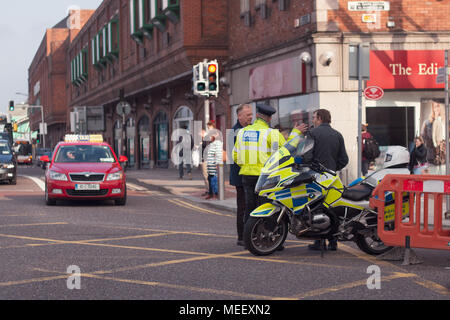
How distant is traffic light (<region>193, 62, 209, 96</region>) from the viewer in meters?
16.1

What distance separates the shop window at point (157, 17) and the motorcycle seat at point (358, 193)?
2384cm

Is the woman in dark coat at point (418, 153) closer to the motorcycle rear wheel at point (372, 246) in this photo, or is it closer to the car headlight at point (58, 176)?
the car headlight at point (58, 176)

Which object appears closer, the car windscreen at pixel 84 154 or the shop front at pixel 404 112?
the car windscreen at pixel 84 154

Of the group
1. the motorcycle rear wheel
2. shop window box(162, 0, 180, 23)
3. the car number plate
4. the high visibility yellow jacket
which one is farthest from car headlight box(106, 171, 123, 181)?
shop window box(162, 0, 180, 23)

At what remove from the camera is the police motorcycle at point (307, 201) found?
7906 mm

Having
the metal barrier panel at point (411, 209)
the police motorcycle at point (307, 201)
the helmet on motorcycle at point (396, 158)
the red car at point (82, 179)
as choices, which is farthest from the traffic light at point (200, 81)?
the metal barrier panel at point (411, 209)

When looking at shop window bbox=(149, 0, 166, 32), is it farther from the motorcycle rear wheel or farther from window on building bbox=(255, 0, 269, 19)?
the motorcycle rear wheel

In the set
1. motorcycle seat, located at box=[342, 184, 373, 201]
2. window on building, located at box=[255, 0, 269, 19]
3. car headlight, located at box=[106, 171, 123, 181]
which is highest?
window on building, located at box=[255, 0, 269, 19]

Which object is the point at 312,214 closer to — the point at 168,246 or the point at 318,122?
the point at 318,122

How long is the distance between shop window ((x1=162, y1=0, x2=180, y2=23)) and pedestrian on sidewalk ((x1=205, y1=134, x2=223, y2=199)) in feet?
44.5

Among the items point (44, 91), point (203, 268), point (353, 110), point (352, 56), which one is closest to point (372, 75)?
point (353, 110)

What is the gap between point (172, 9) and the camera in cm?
2886

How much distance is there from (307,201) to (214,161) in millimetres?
8641
